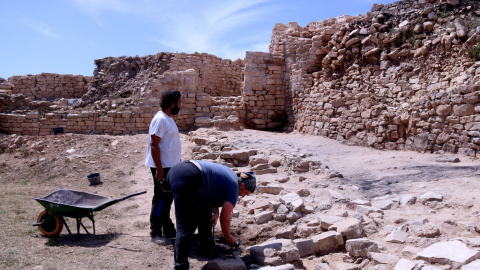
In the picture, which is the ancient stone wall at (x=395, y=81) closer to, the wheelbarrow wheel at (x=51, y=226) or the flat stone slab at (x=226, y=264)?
the flat stone slab at (x=226, y=264)

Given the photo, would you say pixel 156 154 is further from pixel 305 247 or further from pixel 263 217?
pixel 305 247

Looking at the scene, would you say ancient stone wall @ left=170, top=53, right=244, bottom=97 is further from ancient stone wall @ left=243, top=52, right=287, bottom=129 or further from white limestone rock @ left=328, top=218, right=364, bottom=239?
white limestone rock @ left=328, top=218, right=364, bottom=239

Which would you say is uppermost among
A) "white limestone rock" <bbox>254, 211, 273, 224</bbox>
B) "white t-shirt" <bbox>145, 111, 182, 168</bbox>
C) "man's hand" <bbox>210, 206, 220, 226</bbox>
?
"white t-shirt" <bbox>145, 111, 182, 168</bbox>

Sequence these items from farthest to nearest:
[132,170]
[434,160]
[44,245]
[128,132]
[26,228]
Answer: [128,132] → [132,170] → [434,160] → [26,228] → [44,245]

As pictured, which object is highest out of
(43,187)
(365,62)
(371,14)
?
(371,14)

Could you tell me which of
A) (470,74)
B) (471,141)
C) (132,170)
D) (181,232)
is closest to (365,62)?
(470,74)

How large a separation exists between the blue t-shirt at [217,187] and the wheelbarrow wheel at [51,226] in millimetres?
2260

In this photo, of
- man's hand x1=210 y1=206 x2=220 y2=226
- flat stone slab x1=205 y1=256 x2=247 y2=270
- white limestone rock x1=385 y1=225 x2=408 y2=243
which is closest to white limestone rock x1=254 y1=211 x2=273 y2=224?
flat stone slab x1=205 y1=256 x2=247 y2=270

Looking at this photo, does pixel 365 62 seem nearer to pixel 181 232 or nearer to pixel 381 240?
pixel 381 240

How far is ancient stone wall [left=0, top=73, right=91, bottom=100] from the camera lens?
18.3 meters

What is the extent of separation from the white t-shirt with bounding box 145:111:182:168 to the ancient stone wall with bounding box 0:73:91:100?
54.9ft

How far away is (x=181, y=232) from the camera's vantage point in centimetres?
340

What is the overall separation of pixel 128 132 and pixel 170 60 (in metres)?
5.38

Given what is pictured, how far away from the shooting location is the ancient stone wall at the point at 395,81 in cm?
735
